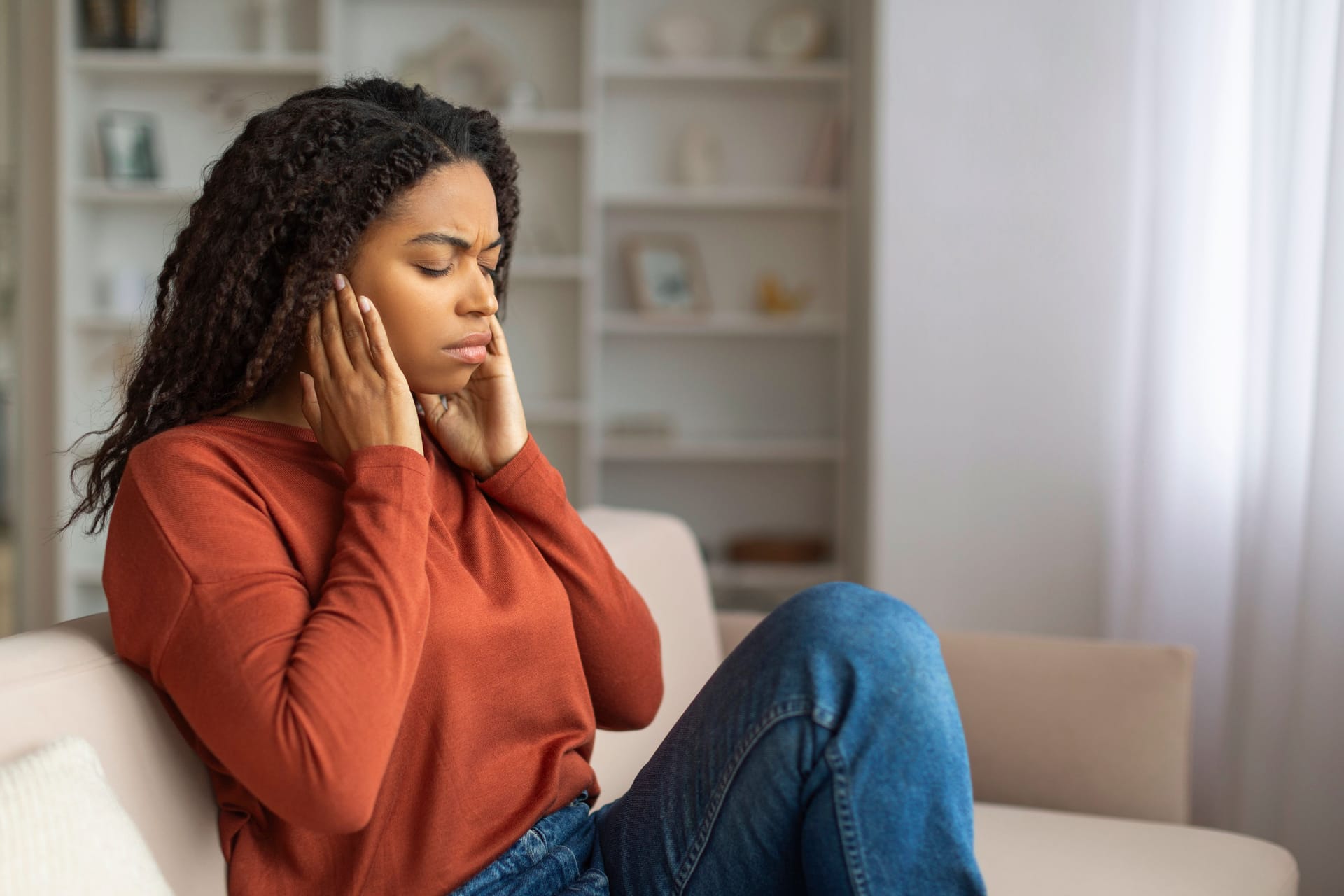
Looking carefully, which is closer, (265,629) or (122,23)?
(265,629)

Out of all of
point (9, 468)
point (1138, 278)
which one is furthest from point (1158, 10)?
point (9, 468)

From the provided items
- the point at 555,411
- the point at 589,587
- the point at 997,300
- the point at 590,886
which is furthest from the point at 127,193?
the point at 590,886

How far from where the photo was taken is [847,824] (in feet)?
2.99

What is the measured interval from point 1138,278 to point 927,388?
54cm

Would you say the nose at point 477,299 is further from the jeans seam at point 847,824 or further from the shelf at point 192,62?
the shelf at point 192,62

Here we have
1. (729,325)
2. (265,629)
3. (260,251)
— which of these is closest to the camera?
(265,629)

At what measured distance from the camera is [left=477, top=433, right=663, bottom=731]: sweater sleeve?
1230 mm

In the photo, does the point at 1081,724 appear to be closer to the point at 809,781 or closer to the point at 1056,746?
the point at 1056,746

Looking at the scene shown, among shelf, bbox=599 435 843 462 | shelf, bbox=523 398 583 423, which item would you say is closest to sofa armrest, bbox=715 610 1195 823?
shelf, bbox=599 435 843 462

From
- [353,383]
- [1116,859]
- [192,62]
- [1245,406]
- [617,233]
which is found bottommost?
[1116,859]

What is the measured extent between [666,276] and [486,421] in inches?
104

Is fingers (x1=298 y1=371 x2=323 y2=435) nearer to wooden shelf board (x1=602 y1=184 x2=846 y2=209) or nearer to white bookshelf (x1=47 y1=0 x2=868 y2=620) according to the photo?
white bookshelf (x1=47 y1=0 x2=868 y2=620)

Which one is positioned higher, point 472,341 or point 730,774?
point 472,341

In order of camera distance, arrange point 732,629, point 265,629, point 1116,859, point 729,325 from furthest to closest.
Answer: point 729,325 < point 732,629 < point 1116,859 < point 265,629
